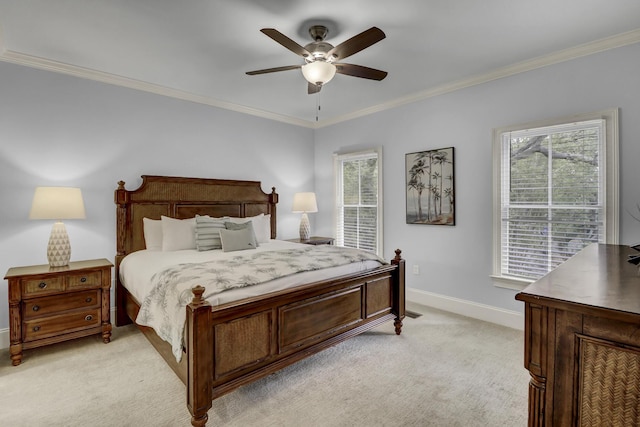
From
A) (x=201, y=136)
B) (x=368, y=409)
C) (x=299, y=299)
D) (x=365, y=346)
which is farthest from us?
(x=201, y=136)

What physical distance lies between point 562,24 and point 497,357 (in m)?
2.67

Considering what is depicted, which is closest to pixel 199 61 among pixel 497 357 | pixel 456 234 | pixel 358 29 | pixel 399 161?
pixel 358 29

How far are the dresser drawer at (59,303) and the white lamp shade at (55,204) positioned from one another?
2.27 ft

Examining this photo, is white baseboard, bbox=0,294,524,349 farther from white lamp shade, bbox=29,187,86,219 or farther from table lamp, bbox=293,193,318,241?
table lamp, bbox=293,193,318,241

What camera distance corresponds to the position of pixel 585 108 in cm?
281

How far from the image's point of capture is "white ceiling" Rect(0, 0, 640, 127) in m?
2.22

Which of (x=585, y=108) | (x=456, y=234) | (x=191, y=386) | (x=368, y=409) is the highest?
(x=585, y=108)

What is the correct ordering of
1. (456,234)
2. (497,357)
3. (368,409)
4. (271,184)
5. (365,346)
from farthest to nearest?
(271,184) < (456,234) < (365,346) < (497,357) < (368,409)

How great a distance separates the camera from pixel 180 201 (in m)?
3.89

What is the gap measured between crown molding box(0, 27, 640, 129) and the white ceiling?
10 millimetres

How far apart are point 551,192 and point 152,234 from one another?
4.11m

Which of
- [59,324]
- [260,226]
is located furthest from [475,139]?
[59,324]

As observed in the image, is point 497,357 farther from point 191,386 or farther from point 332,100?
point 332,100

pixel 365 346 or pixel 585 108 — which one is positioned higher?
pixel 585 108
